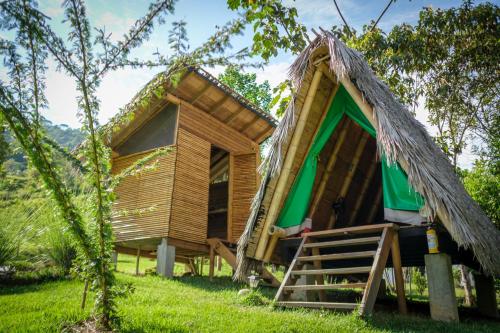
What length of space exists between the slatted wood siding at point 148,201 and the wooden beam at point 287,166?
3.34m

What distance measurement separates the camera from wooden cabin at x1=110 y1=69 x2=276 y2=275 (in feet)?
30.0

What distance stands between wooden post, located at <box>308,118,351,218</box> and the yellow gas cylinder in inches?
99.8

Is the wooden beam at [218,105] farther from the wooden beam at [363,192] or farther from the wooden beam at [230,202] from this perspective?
the wooden beam at [363,192]

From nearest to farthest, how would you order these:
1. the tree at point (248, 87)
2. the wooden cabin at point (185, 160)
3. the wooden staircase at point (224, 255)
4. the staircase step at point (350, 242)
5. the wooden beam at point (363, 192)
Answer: the staircase step at point (350, 242) < the wooden beam at point (363, 192) < the wooden staircase at point (224, 255) < the wooden cabin at point (185, 160) < the tree at point (248, 87)

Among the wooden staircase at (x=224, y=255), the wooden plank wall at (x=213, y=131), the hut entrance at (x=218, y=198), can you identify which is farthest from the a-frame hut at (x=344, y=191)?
the hut entrance at (x=218, y=198)

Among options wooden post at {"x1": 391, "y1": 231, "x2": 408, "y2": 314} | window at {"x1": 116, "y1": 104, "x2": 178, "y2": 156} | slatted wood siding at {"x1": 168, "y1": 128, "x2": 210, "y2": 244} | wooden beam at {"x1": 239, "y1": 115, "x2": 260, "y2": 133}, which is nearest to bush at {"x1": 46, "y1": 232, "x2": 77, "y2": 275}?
slatted wood siding at {"x1": 168, "y1": 128, "x2": 210, "y2": 244}

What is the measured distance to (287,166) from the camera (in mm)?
6230

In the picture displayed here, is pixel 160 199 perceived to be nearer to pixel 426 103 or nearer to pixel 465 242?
pixel 465 242

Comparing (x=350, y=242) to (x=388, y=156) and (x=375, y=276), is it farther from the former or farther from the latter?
(x=388, y=156)

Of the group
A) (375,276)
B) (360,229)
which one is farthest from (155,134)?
(375,276)

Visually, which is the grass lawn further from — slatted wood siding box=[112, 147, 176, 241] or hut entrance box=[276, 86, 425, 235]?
slatted wood siding box=[112, 147, 176, 241]

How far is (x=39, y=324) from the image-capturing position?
360 centimetres

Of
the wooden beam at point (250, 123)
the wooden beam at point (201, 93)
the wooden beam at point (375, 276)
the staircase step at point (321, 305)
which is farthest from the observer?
the wooden beam at point (250, 123)

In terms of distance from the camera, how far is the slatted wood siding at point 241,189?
10.8 metres
